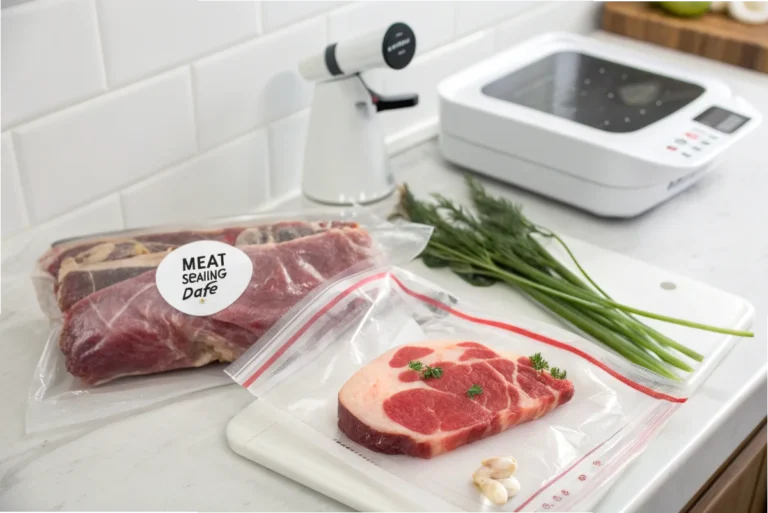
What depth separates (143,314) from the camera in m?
0.81

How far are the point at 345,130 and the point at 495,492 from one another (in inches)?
20.1

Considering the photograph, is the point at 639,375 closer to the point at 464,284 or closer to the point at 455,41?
the point at 464,284

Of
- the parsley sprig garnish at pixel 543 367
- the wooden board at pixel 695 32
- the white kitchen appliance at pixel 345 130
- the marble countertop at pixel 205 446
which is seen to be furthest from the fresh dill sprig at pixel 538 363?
the wooden board at pixel 695 32

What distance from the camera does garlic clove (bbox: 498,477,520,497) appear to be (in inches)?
26.6

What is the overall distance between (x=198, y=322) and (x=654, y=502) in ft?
1.35

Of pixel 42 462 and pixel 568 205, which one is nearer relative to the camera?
pixel 42 462

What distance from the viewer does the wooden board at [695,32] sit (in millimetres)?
1511

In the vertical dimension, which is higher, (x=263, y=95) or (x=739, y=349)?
(x=263, y=95)

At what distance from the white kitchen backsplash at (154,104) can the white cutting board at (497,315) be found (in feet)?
0.86

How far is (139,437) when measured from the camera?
0.77 metres

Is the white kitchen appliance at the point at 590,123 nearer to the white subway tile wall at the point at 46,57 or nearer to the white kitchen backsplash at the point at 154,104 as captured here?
the white kitchen backsplash at the point at 154,104

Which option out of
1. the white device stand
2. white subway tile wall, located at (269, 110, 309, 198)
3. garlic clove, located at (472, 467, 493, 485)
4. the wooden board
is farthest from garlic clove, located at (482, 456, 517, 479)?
the wooden board

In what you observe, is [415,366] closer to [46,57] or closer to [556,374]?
[556,374]

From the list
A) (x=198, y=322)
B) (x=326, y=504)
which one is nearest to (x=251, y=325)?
(x=198, y=322)
